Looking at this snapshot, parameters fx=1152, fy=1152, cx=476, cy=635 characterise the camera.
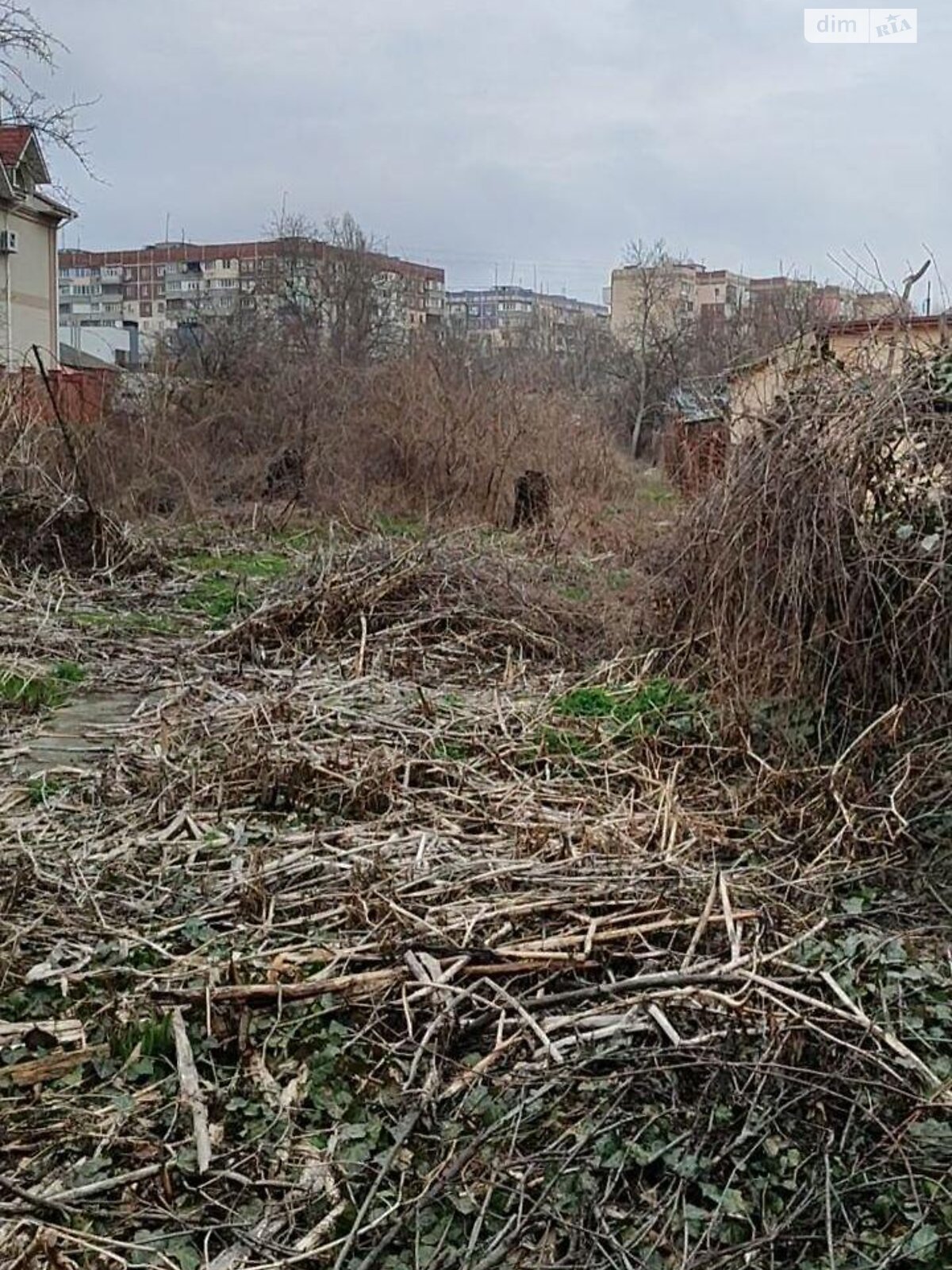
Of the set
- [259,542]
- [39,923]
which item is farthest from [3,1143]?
[259,542]

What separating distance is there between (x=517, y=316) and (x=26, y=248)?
12.5 m

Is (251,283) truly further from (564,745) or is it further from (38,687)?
(564,745)

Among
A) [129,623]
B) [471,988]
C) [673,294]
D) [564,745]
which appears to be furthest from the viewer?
[673,294]

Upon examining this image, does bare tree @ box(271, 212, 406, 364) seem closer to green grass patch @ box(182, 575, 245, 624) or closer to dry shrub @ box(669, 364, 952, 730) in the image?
green grass patch @ box(182, 575, 245, 624)

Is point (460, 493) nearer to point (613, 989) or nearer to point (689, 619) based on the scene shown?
point (689, 619)

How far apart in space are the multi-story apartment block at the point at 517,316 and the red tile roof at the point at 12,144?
8556mm

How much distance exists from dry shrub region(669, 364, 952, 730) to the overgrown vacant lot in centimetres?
25

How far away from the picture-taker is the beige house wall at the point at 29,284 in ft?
75.9

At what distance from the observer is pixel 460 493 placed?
14781 mm

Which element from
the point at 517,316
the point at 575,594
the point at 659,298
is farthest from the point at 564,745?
the point at 659,298

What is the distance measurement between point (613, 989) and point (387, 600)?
4.68 meters

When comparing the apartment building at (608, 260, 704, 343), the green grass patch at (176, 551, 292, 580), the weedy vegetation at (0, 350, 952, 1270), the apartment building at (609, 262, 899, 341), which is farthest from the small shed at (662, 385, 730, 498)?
the apartment building at (608, 260, 704, 343)

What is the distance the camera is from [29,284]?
2416cm

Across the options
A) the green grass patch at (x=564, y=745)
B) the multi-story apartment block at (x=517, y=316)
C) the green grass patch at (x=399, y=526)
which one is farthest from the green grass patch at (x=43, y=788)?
the multi-story apartment block at (x=517, y=316)
